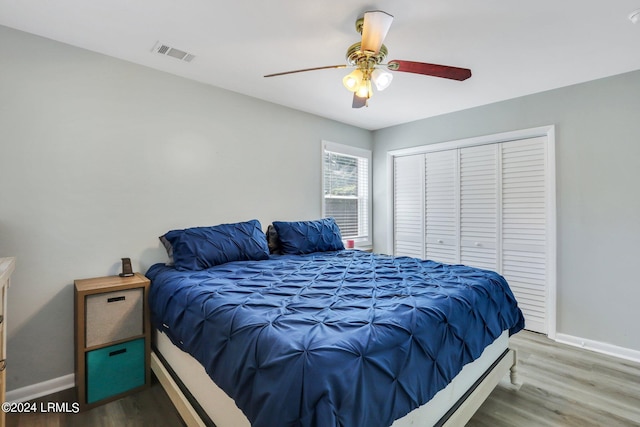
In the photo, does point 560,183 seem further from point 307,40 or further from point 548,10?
point 307,40

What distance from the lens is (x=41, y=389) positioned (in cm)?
209

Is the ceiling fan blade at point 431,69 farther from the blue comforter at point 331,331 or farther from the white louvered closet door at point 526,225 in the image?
the white louvered closet door at point 526,225

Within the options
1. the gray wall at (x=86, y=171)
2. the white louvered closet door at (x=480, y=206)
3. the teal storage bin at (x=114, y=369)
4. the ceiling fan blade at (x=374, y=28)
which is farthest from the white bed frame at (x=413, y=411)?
the ceiling fan blade at (x=374, y=28)

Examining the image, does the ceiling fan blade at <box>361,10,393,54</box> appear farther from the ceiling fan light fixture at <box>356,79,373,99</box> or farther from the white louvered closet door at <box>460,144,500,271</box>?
the white louvered closet door at <box>460,144,500,271</box>

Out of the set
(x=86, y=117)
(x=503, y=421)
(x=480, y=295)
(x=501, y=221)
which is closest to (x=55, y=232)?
(x=86, y=117)

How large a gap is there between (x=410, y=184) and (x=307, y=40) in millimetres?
2647

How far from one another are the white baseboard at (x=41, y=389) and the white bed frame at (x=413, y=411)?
23.6 inches

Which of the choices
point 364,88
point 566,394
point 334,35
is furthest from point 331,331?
point 566,394

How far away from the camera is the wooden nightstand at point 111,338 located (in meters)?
1.94

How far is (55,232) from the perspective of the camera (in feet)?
7.10

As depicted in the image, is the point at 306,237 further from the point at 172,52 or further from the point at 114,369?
the point at 172,52

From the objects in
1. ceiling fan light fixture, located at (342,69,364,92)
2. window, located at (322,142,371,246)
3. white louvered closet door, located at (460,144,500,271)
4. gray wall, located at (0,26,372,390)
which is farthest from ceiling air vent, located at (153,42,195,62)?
white louvered closet door, located at (460,144,500,271)

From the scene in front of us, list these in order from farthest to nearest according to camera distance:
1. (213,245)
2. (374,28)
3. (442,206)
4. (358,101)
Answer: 1. (442,206)
2. (213,245)
3. (358,101)
4. (374,28)

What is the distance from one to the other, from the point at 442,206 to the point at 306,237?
6.27 ft
